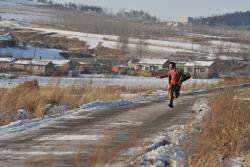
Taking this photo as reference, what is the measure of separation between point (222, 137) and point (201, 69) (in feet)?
258

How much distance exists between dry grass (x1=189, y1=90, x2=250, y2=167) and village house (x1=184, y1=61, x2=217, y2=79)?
6917 cm

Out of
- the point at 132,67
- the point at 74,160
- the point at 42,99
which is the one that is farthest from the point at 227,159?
the point at 132,67

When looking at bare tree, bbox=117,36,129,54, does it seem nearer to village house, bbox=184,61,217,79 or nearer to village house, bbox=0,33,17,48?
village house, bbox=0,33,17,48

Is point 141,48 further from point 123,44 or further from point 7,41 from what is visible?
point 7,41

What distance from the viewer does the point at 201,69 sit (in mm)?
88062

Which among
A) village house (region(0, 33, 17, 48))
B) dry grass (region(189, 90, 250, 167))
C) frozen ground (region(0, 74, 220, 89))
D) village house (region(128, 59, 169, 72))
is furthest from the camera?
village house (region(0, 33, 17, 48))

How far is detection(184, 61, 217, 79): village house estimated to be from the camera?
83750mm

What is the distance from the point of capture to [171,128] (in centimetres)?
1150

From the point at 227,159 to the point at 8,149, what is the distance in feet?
11.5

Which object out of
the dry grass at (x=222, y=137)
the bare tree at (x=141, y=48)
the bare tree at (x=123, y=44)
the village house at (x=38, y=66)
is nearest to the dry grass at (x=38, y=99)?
the dry grass at (x=222, y=137)

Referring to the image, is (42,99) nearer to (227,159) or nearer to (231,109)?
(231,109)

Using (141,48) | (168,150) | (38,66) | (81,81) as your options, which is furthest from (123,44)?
(168,150)

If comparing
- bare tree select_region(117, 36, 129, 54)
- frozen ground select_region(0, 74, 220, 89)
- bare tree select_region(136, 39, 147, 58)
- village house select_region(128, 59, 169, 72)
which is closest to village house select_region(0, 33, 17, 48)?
village house select_region(128, 59, 169, 72)

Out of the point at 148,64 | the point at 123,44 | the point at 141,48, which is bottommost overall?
the point at 148,64
